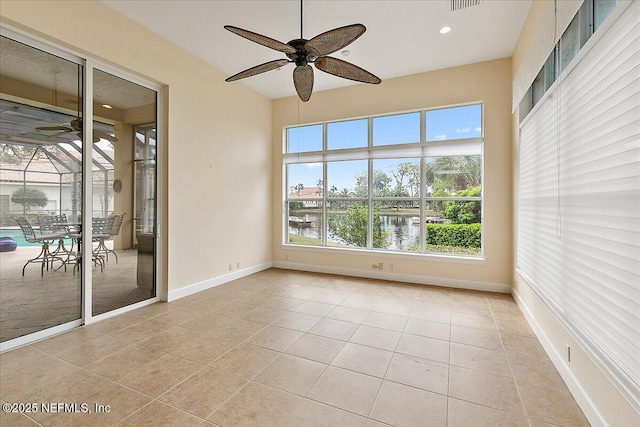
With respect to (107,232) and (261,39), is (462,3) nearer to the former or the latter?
(261,39)

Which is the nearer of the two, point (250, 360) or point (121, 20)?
point (250, 360)

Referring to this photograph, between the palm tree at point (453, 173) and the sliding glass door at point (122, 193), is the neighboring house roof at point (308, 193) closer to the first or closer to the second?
the palm tree at point (453, 173)

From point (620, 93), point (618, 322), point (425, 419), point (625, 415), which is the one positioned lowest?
point (425, 419)

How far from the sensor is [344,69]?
2760mm

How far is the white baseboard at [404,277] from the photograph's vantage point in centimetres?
453

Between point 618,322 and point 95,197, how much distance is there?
15.3 feet

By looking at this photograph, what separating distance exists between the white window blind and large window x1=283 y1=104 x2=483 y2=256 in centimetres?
205

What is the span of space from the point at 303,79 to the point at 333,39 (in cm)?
62

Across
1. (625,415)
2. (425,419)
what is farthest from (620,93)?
(425,419)

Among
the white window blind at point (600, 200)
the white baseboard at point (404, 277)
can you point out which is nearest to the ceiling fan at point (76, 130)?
the white baseboard at point (404, 277)

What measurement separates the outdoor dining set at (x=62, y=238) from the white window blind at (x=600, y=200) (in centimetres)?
459

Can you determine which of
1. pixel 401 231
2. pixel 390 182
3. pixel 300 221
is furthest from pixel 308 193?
pixel 401 231

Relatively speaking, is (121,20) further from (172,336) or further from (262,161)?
(172,336)

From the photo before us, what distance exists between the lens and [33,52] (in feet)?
9.29
